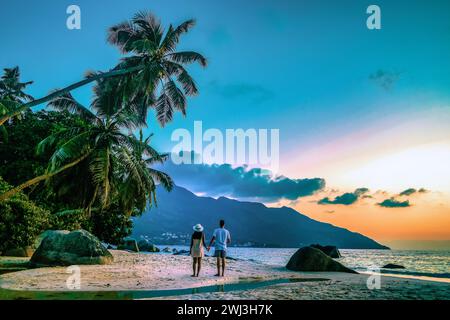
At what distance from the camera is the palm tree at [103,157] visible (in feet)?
62.5

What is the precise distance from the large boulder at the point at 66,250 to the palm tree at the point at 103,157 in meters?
2.39

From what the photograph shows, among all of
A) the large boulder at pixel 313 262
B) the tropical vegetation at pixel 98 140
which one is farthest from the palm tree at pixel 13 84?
the large boulder at pixel 313 262

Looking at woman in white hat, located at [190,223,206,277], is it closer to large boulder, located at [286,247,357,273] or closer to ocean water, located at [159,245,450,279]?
large boulder, located at [286,247,357,273]

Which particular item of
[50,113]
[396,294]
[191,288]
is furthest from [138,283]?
[50,113]

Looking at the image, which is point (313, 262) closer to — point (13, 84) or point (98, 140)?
point (98, 140)

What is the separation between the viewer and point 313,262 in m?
20.2

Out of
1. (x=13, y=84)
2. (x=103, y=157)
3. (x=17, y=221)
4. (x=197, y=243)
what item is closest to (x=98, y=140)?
(x=103, y=157)

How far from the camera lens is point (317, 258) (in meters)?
20.3

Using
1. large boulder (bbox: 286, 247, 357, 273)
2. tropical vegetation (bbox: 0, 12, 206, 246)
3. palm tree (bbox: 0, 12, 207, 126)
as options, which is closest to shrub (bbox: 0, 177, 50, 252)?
tropical vegetation (bbox: 0, 12, 206, 246)

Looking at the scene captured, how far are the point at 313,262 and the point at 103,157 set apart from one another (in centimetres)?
1332

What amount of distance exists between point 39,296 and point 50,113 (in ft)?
76.3

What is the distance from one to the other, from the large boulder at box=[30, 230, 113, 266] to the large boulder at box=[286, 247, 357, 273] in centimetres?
1093

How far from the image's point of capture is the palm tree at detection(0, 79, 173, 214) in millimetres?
19062

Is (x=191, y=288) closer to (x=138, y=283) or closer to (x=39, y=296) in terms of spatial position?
(x=138, y=283)
